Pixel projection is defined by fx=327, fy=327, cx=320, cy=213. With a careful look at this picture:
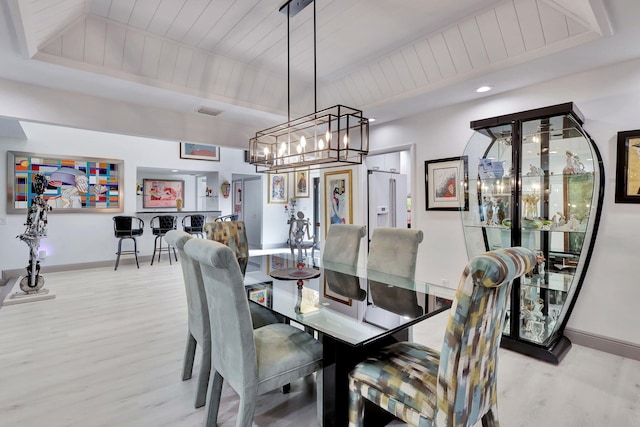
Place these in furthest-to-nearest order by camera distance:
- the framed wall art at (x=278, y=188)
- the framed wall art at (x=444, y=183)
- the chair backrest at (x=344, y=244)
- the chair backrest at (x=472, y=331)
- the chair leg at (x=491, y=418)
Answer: the framed wall art at (x=278, y=188)
the framed wall art at (x=444, y=183)
the chair backrest at (x=344, y=244)
the chair leg at (x=491, y=418)
the chair backrest at (x=472, y=331)

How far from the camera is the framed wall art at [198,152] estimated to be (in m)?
7.41

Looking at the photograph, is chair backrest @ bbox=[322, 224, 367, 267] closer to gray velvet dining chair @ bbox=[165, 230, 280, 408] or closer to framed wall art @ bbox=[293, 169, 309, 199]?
gray velvet dining chair @ bbox=[165, 230, 280, 408]

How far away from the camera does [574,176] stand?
2732mm

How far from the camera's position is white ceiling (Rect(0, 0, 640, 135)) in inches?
91.9

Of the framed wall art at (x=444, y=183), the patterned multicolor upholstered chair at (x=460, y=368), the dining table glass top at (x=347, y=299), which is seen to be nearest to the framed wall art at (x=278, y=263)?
the dining table glass top at (x=347, y=299)

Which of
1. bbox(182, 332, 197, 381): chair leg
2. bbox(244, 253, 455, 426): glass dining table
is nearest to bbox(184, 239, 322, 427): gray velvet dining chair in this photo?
bbox(244, 253, 455, 426): glass dining table

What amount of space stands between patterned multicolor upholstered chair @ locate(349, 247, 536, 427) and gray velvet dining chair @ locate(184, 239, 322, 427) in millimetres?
310

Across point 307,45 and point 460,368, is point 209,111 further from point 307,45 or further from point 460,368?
point 460,368

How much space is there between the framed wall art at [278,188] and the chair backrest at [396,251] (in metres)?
6.24

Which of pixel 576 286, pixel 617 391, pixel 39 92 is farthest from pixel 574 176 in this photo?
pixel 39 92

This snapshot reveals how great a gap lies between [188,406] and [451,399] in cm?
160

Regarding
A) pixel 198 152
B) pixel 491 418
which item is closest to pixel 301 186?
pixel 198 152

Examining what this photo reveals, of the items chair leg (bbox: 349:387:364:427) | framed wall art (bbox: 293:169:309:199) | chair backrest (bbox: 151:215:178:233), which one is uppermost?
framed wall art (bbox: 293:169:309:199)

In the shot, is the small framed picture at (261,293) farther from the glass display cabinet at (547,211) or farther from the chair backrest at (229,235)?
the glass display cabinet at (547,211)
